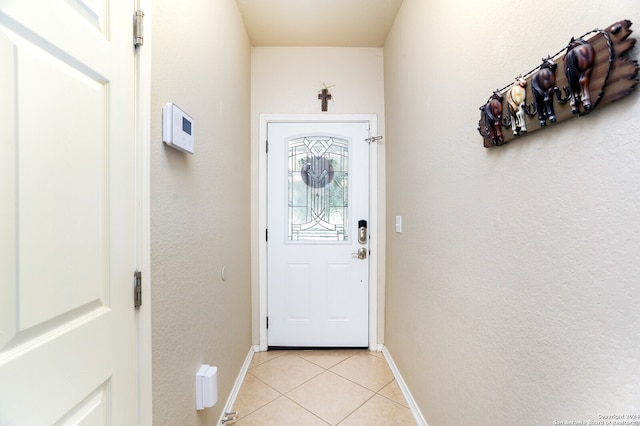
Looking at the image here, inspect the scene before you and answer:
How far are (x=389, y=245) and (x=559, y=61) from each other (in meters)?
1.82

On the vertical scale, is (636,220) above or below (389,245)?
above

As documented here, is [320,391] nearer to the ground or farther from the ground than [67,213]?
nearer to the ground

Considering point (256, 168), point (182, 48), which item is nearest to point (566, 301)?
point (182, 48)

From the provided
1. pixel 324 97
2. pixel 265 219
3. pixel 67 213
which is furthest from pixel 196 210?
pixel 324 97

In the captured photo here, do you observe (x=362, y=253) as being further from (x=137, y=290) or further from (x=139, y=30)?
(x=139, y=30)

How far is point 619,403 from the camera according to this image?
631 millimetres

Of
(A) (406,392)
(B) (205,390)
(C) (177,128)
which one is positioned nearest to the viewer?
(C) (177,128)

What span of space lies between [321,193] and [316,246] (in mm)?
494

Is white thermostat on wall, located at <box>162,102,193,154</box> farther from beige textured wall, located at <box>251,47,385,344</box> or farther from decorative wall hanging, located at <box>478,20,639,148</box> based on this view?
beige textured wall, located at <box>251,47,385,344</box>

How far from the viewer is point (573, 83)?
27.0 inches

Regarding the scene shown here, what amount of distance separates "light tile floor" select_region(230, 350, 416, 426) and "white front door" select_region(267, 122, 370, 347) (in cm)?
20

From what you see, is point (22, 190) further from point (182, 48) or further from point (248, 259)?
point (248, 259)

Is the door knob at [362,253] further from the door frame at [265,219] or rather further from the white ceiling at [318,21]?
the white ceiling at [318,21]

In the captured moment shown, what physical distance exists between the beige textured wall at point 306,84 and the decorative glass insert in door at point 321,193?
1.01 ft
